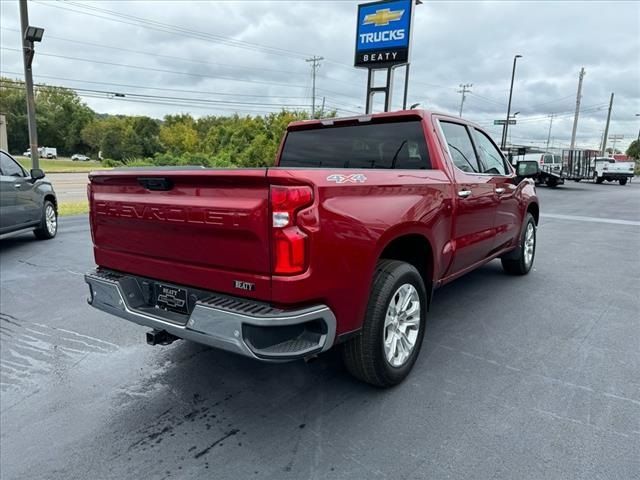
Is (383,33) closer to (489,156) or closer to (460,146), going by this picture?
(489,156)

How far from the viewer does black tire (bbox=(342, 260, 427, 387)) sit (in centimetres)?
281

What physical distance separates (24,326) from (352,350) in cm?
328

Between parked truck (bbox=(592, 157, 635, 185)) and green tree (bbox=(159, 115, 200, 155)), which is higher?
green tree (bbox=(159, 115, 200, 155))

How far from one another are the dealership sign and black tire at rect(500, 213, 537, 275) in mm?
11434

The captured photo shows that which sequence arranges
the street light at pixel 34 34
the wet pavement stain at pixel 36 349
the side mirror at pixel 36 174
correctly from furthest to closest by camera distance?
the street light at pixel 34 34 < the side mirror at pixel 36 174 < the wet pavement stain at pixel 36 349

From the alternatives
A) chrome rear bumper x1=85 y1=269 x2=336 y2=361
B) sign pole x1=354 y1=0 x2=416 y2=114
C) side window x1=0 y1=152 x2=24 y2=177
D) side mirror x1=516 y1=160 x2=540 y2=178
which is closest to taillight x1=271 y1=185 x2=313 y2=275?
chrome rear bumper x1=85 y1=269 x2=336 y2=361

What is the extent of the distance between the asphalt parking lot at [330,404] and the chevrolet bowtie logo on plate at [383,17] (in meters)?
13.8

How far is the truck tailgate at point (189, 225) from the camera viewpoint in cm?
234

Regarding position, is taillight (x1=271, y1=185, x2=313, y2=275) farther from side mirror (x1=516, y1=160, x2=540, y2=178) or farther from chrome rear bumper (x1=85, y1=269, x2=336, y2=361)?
side mirror (x1=516, y1=160, x2=540, y2=178)

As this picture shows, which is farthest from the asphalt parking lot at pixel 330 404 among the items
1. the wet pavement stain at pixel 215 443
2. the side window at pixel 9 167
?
the side window at pixel 9 167

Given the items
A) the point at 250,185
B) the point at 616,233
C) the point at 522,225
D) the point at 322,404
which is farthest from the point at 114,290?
the point at 616,233

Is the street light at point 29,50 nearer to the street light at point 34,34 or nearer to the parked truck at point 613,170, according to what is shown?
the street light at point 34,34

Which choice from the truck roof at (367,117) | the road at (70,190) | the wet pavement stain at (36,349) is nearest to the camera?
the wet pavement stain at (36,349)

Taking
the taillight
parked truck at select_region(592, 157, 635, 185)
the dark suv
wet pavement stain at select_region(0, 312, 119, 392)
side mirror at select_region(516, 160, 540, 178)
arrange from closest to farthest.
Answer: the taillight → wet pavement stain at select_region(0, 312, 119, 392) → side mirror at select_region(516, 160, 540, 178) → the dark suv → parked truck at select_region(592, 157, 635, 185)
